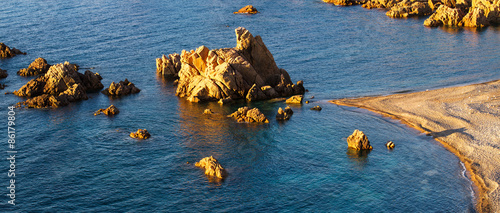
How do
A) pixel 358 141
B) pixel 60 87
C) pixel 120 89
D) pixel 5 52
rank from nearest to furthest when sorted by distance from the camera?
pixel 358 141, pixel 60 87, pixel 120 89, pixel 5 52

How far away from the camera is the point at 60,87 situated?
114m

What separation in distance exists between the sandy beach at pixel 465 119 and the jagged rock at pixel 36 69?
77528 mm

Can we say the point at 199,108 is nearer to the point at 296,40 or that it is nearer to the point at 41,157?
the point at 41,157

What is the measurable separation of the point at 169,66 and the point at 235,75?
97.0 feet

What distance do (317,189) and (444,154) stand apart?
86.9ft

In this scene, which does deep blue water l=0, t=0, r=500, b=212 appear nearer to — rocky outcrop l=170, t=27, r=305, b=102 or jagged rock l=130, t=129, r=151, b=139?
jagged rock l=130, t=129, r=151, b=139

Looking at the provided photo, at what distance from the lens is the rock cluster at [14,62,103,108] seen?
106819mm

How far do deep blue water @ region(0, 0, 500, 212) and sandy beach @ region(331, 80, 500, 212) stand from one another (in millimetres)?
2813

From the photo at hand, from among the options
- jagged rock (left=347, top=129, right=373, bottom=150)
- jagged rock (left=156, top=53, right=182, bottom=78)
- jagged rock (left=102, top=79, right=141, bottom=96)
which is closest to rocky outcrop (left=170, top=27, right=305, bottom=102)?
jagged rock (left=102, top=79, right=141, bottom=96)

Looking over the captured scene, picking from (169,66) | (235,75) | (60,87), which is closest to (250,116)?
(235,75)

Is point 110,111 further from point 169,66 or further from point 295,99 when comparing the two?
point 295,99

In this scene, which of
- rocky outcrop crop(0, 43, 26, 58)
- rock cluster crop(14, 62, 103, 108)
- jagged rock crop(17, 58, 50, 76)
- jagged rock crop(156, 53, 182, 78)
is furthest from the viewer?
rocky outcrop crop(0, 43, 26, 58)

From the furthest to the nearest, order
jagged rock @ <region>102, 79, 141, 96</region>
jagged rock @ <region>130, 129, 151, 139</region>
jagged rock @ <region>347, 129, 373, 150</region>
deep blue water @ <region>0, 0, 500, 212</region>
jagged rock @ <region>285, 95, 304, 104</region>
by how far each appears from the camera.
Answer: jagged rock @ <region>102, 79, 141, 96</region> < jagged rock @ <region>285, 95, 304, 104</region> < jagged rock @ <region>130, 129, 151, 139</region> < jagged rock @ <region>347, 129, 373, 150</region> < deep blue water @ <region>0, 0, 500, 212</region>

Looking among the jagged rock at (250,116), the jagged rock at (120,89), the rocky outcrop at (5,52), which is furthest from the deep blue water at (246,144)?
the rocky outcrop at (5,52)
